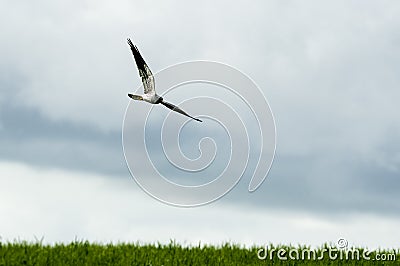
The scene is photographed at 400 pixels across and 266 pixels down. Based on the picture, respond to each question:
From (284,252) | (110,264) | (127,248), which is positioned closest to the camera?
(110,264)

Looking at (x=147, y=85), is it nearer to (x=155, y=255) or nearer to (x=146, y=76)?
(x=146, y=76)

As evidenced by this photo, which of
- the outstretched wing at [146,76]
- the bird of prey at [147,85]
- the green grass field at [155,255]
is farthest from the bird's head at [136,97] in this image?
the green grass field at [155,255]

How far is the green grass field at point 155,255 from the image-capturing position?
470 inches

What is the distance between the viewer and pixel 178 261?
41.1 ft

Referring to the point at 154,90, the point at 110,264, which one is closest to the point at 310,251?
the point at 110,264

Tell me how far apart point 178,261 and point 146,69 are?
12.0 ft

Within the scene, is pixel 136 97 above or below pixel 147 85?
below

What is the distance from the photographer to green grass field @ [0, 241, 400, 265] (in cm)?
1193

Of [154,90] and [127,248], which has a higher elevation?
[154,90]

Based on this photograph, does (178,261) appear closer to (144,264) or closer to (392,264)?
(144,264)

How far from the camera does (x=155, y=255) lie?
1279cm

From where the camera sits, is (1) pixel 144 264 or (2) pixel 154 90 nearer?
(2) pixel 154 90

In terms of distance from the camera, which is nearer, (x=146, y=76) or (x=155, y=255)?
→ (x=146, y=76)

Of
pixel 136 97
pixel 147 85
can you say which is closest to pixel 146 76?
pixel 147 85
